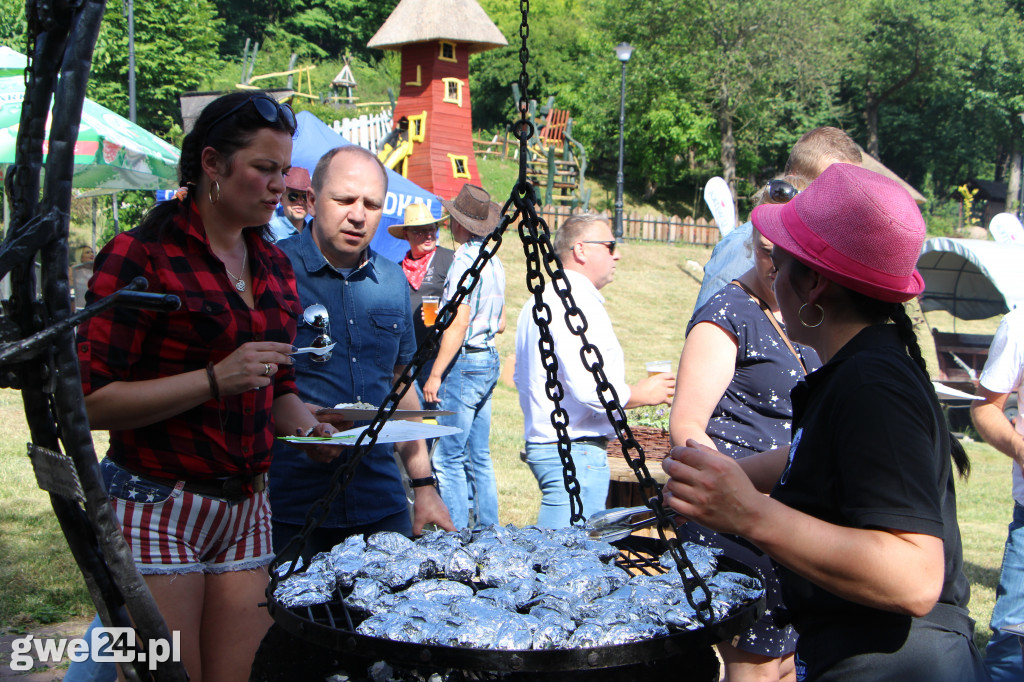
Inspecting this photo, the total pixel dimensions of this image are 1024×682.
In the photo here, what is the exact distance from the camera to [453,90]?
21672mm

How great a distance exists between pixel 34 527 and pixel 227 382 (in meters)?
4.35

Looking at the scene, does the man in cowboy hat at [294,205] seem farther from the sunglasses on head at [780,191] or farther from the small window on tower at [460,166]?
the small window on tower at [460,166]

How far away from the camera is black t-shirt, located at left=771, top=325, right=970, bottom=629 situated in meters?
1.43

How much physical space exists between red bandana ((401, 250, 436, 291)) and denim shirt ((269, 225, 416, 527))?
117 inches

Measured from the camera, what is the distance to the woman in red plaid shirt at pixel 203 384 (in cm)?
201

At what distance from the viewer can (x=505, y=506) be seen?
649 cm

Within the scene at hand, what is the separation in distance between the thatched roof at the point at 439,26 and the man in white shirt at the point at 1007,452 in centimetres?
1861

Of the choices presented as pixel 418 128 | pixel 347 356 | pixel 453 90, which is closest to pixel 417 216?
pixel 347 356

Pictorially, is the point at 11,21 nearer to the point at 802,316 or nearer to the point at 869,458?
the point at 802,316

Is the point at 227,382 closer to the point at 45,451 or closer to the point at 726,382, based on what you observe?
the point at 45,451

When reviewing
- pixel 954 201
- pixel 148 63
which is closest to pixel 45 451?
pixel 148 63

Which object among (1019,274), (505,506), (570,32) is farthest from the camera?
(570,32)

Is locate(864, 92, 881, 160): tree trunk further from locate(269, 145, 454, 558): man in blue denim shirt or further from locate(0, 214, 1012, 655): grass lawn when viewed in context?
locate(269, 145, 454, 558): man in blue denim shirt

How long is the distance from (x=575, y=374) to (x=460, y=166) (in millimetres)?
18658
